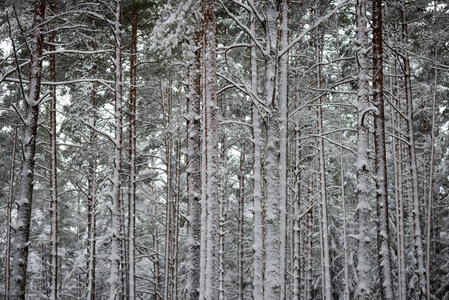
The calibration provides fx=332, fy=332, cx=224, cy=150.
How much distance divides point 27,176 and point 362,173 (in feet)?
23.5

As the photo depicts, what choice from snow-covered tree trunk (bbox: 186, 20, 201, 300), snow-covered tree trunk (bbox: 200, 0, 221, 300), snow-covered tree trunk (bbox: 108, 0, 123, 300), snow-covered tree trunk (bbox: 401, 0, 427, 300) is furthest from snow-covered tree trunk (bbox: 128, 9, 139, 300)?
snow-covered tree trunk (bbox: 401, 0, 427, 300)

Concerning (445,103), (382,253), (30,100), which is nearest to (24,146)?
(30,100)

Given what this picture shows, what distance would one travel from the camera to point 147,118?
1817cm

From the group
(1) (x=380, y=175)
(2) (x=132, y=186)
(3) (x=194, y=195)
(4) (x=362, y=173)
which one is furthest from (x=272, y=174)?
(2) (x=132, y=186)

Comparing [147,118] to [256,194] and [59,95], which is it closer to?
[59,95]

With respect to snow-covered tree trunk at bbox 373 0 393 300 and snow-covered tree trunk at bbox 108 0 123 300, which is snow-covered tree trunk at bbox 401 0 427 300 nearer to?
snow-covered tree trunk at bbox 373 0 393 300

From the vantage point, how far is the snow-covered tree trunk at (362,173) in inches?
276

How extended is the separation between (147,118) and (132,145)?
19.1 feet

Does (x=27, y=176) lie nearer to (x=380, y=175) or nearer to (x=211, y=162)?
(x=211, y=162)

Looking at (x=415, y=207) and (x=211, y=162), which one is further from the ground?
(x=211, y=162)

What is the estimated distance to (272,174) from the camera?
20.6 ft

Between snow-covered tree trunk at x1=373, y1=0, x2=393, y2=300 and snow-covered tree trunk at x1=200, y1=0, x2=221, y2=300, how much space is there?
4041mm

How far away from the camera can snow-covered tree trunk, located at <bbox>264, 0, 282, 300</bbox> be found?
19.5ft

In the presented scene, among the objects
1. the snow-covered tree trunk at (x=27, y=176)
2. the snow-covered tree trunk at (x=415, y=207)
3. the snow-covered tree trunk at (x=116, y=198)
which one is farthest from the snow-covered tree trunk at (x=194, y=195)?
the snow-covered tree trunk at (x=415, y=207)
